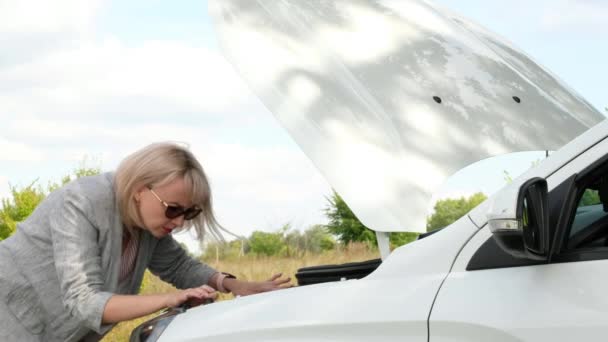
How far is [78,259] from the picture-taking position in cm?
378

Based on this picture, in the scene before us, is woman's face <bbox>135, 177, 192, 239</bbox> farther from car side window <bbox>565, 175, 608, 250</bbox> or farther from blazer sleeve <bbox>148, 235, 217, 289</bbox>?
car side window <bbox>565, 175, 608, 250</bbox>

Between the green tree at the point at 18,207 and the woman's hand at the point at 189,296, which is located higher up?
the woman's hand at the point at 189,296

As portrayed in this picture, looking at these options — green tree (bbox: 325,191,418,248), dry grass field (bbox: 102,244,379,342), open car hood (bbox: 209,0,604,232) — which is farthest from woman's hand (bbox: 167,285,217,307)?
green tree (bbox: 325,191,418,248)

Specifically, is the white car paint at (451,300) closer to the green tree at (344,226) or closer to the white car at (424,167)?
the white car at (424,167)

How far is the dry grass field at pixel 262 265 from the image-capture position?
9.33 m

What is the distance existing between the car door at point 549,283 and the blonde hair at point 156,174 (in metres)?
1.51

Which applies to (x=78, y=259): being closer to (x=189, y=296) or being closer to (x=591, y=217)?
(x=189, y=296)

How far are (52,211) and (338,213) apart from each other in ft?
25.1

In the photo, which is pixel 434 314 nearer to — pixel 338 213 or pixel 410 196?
pixel 410 196

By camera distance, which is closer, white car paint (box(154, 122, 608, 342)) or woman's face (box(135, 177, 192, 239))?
white car paint (box(154, 122, 608, 342))

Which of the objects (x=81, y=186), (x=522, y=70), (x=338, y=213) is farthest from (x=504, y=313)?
(x=338, y=213)

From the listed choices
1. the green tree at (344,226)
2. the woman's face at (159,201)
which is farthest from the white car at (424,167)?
the green tree at (344,226)

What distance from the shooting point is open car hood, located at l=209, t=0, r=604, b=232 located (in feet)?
Answer: 10.3

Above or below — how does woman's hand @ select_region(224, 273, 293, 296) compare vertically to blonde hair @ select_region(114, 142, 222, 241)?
below
